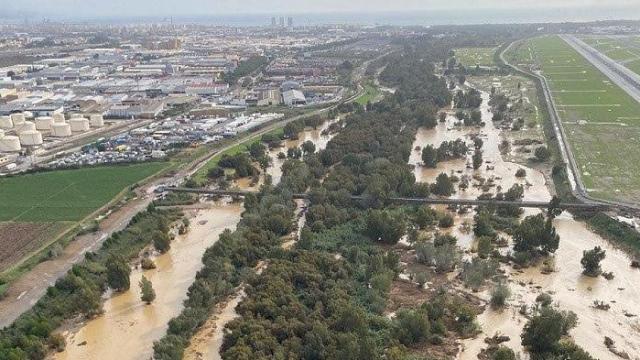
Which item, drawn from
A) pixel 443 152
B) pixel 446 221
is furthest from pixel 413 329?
pixel 443 152

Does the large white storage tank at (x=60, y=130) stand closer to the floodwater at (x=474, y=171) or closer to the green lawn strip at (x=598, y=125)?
the floodwater at (x=474, y=171)

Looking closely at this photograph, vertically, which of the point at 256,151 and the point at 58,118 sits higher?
the point at 58,118

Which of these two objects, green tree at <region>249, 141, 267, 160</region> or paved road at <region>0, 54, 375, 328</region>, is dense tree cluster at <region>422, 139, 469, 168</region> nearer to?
green tree at <region>249, 141, 267, 160</region>

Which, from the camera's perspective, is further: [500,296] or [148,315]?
[148,315]

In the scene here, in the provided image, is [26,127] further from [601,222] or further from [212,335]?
[601,222]

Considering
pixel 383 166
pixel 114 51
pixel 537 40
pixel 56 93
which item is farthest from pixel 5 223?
pixel 537 40

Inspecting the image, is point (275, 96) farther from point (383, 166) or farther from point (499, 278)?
point (499, 278)
